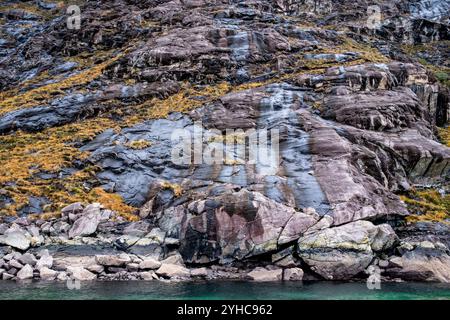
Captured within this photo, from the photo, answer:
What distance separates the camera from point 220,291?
17.9 meters

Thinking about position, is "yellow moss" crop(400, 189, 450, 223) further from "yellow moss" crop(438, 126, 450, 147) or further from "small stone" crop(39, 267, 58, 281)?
"small stone" crop(39, 267, 58, 281)

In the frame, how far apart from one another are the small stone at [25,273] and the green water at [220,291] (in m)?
0.89

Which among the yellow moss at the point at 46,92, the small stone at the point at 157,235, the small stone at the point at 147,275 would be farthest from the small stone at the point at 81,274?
the yellow moss at the point at 46,92

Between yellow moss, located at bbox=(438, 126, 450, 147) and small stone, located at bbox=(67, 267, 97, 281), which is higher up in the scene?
small stone, located at bbox=(67, 267, 97, 281)

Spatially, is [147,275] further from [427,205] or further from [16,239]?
[427,205]

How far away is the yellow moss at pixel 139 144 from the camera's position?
31400mm

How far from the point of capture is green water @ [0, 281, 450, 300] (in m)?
16.8

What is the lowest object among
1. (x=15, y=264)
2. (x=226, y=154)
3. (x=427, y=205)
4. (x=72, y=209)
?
(x=427, y=205)

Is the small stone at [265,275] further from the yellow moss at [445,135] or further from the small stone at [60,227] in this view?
the yellow moss at [445,135]

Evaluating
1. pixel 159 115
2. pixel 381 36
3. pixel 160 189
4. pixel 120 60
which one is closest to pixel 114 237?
pixel 160 189

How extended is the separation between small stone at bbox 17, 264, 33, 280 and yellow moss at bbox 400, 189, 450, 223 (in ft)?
70.2

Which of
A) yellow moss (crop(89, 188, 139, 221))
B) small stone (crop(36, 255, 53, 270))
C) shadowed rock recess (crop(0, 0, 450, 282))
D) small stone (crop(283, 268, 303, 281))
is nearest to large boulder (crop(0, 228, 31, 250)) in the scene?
shadowed rock recess (crop(0, 0, 450, 282))

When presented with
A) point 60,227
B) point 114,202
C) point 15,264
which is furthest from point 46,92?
point 15,264

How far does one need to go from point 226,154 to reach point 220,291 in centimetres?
1248
